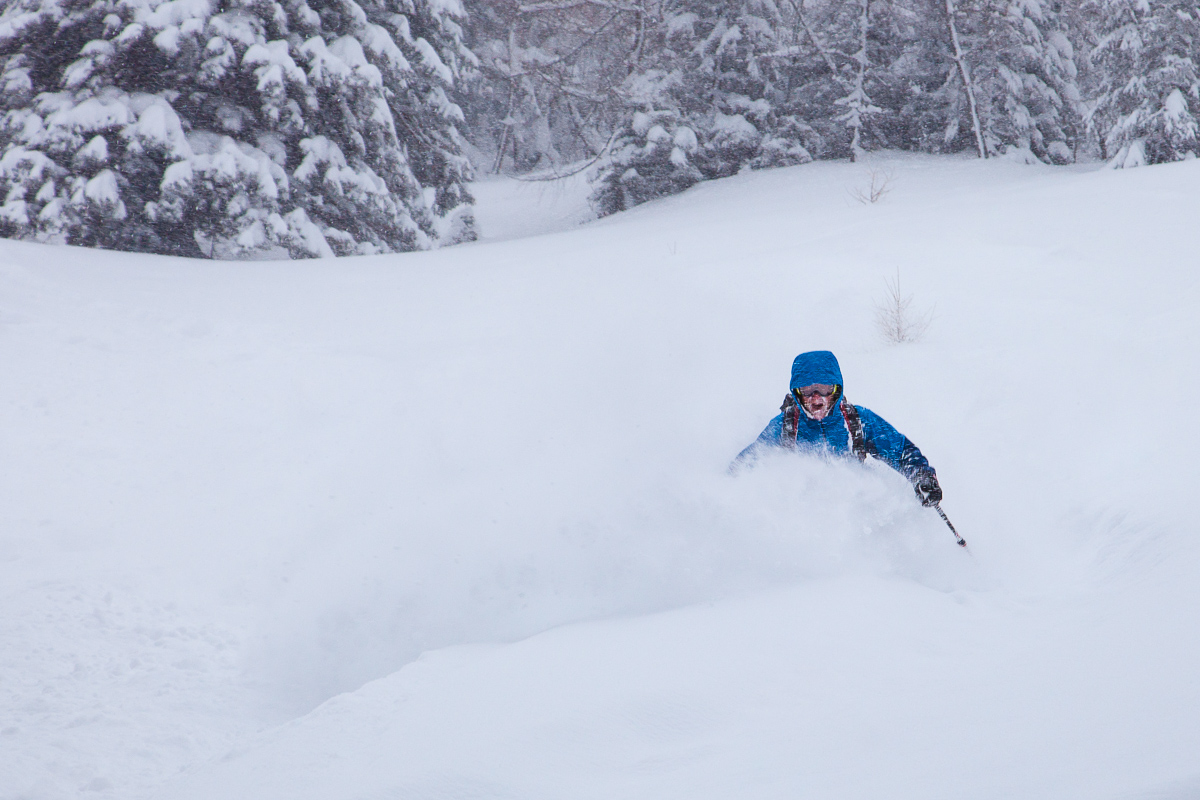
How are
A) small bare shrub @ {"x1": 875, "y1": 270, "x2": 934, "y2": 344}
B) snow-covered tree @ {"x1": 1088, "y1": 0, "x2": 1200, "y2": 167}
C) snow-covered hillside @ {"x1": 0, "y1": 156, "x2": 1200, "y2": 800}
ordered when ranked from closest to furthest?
snow-covered hillside @ {"x1": 0, "y1": 156, "x2": 1200, "y2": 800}, small bare shrub @ {"x1": 875, "y1": 270, "x2": 934, "y2": 344}, snow-covered tree @ {"x1": 1088, "y1": 0, "x2": 1200, "y2": 167}

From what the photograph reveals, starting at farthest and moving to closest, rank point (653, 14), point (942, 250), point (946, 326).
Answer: point (653, 14)
point (942, 250)
point (946, 326)

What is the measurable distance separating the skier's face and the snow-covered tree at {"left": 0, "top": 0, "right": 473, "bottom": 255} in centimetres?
809

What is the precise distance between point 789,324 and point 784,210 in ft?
15.4

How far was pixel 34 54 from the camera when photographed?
32.1ft

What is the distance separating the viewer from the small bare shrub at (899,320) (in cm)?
606

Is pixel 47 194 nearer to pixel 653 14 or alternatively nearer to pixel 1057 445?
pixel 1057 445

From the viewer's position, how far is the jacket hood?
443 cm

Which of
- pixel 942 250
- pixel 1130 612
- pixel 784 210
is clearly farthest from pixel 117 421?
pixel 784 210

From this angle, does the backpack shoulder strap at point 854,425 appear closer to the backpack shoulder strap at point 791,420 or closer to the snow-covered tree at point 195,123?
the backpack shoulder strap at point 791,420

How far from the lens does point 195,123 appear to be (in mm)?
10211

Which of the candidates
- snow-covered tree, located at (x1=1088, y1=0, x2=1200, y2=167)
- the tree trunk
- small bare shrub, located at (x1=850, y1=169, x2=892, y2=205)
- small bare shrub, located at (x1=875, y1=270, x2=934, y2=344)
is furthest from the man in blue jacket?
the tree trunk

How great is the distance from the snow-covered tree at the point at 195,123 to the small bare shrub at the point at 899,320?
756 centimetres

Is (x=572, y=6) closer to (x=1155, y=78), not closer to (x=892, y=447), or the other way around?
(x=1155, y=78)

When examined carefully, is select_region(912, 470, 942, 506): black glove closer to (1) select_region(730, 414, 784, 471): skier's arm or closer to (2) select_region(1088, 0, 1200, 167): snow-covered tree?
(1) select_region(730, 414, 784, 471): skier's arm
